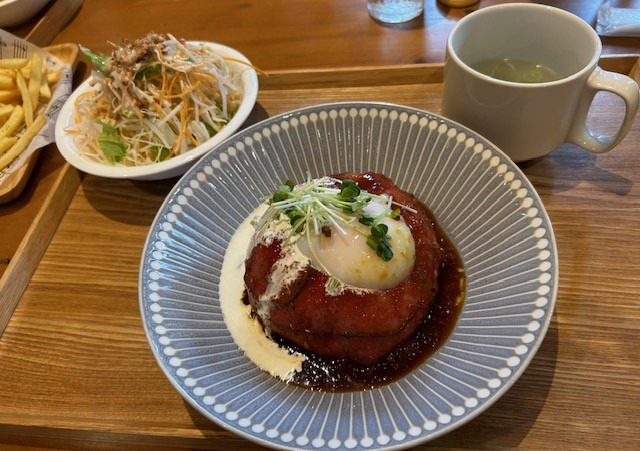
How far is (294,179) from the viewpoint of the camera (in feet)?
6.57

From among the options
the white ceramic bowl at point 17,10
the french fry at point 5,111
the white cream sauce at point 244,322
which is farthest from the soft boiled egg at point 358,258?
the white ceramic bowl at point 17,10

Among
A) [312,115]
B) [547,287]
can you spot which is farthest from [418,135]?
[547,287]

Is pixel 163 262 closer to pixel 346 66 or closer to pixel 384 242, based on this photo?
pixel 384 242

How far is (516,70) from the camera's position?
6.46 feet

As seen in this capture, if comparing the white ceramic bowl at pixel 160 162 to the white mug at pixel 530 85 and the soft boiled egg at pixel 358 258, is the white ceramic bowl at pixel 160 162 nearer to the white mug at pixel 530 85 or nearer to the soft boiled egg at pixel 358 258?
the soft boiled egg at pixel 358 258

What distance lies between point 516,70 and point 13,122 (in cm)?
248

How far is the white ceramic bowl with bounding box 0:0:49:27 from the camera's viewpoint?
3141mm

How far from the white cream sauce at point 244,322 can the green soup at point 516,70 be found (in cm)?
118

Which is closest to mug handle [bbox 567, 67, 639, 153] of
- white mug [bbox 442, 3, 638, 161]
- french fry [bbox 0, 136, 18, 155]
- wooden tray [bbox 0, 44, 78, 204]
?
white mug [bbox 442, 3, 638, 161]

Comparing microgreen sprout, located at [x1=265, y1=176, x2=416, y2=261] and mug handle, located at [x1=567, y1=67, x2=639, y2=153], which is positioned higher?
mug handle, located at [x1=567, y1=67, x2=639, y2=153]

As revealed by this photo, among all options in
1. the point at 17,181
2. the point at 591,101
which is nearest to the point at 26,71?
the point at 17,181

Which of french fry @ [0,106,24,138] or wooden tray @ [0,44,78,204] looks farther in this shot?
french fry @ [0,106,24,138]

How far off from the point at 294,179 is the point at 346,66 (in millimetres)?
880

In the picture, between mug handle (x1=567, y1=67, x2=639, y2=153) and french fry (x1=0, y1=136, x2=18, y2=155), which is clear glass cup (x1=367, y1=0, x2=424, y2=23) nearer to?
mug handle (x1=567, y1=67, x2=639, y2=153)
